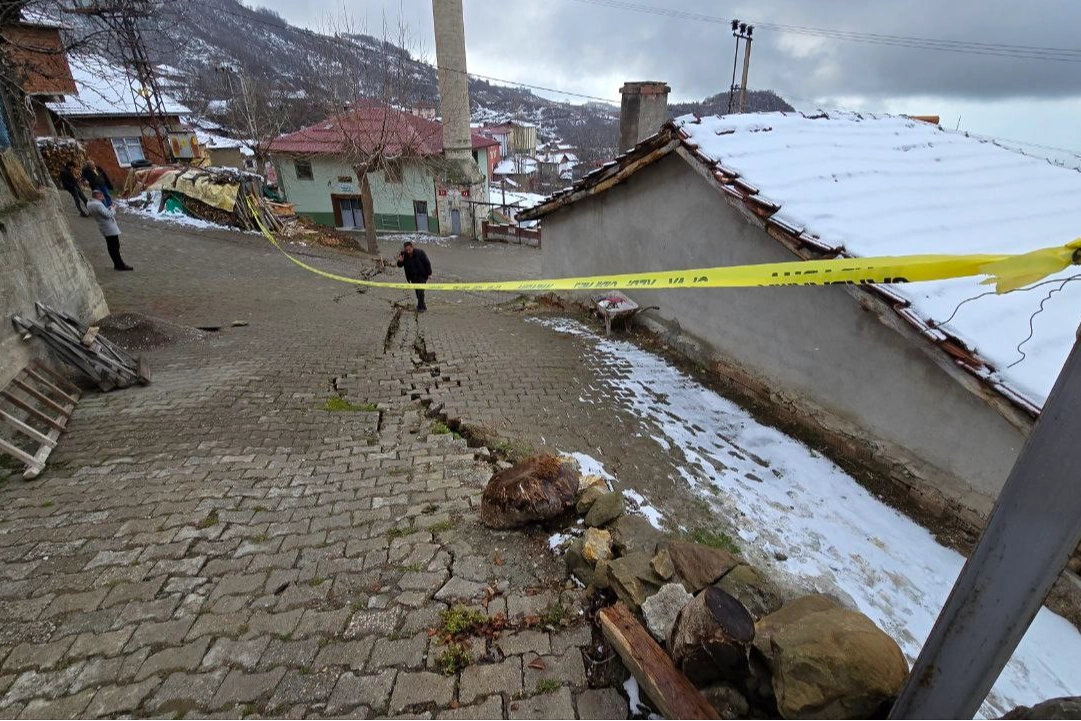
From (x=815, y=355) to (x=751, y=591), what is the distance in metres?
3.67

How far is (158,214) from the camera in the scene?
19.8 meters

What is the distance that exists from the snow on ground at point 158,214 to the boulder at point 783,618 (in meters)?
22.9

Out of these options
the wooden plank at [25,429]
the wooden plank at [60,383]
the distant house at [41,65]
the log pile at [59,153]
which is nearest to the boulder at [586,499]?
the wooden plank at [25,429]

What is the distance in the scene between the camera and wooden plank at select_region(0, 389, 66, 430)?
4.69 metres

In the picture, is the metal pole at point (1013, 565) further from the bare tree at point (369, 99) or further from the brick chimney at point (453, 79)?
the brick chimney at point (453, 79)

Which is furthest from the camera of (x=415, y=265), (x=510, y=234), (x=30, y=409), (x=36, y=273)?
(x=510, y=234)

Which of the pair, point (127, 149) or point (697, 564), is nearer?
point (697, 564)

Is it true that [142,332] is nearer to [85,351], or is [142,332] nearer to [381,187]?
[85,351]

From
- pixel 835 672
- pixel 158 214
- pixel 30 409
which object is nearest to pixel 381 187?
pixel 158 214

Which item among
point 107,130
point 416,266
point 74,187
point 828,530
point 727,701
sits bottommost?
point 828,530

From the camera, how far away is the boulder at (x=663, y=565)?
8.91 feet

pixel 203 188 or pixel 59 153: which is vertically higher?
pixel 59 153

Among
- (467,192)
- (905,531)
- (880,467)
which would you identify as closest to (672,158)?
(880,467)

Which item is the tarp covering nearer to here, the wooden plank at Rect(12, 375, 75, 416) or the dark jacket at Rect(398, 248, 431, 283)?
the dark jacket at Rect(398, 248, 431, 283)
